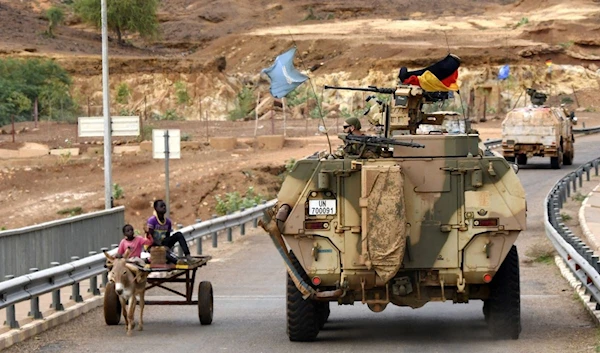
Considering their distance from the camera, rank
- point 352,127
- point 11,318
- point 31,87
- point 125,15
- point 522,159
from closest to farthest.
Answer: point 11,318, point 352,127, point 522,159, point 31,87, point 125,15

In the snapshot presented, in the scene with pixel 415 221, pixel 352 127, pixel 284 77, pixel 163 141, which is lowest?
pixel 415 221

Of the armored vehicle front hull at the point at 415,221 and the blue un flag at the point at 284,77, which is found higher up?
the blue un flag at the point at 284,77

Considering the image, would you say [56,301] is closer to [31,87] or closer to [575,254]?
[575,254]

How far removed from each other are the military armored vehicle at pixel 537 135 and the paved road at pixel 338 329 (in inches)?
993

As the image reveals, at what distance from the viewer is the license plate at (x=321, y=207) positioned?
1440cm

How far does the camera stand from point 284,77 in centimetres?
1705

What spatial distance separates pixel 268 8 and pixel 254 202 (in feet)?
323

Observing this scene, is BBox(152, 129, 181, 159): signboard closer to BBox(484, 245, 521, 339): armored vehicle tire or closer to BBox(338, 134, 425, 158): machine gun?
BBox(338, 134, 425, 158): machine gun

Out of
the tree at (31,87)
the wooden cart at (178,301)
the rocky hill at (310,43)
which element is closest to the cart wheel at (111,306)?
the wooden cart at (178,301)

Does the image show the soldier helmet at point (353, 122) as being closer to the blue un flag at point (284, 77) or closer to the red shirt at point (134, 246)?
the blue un flag at point (284, 77)

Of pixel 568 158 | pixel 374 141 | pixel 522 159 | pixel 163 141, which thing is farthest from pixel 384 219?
pixel 568 158

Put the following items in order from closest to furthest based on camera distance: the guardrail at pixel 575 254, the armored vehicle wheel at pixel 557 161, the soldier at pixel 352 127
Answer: the soldier at pixel 352 127 < the guardrail at pixel 575 254 < the armored vehicle wheel at pixel 557 161

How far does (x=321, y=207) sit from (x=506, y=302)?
2336 mm

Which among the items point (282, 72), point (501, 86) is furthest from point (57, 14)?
point (282, 72)
